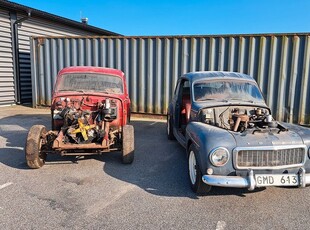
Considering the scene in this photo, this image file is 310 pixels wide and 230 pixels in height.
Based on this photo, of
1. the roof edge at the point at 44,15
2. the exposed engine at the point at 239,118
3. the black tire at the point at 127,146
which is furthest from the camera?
the roof edge at the point at 44,15

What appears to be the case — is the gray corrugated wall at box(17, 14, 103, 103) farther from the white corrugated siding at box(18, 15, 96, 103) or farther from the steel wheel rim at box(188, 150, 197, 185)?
the steel wheel rim at box(188, 150, 197, 185)

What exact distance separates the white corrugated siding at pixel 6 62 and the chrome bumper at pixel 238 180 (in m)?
10.9

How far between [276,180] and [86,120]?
3208 millimetres

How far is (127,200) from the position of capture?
3676 mm

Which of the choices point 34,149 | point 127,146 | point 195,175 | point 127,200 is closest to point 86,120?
point 127,146

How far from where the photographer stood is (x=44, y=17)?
43.8ft

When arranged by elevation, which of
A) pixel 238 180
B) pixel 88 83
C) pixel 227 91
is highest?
pixel 88 83

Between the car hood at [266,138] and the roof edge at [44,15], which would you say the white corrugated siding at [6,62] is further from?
the car hood at [266,138]

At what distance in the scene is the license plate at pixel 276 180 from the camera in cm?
334

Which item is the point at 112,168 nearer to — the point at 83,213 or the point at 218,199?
the point at 83,213

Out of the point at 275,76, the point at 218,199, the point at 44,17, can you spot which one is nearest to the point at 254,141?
the point at 218,199

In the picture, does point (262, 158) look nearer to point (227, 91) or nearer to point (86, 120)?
point (227, 91)

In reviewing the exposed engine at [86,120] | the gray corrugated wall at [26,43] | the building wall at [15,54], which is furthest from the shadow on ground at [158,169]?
the gray corrugated wall at [26,43]

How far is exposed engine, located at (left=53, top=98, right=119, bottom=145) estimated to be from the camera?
4824 mm
